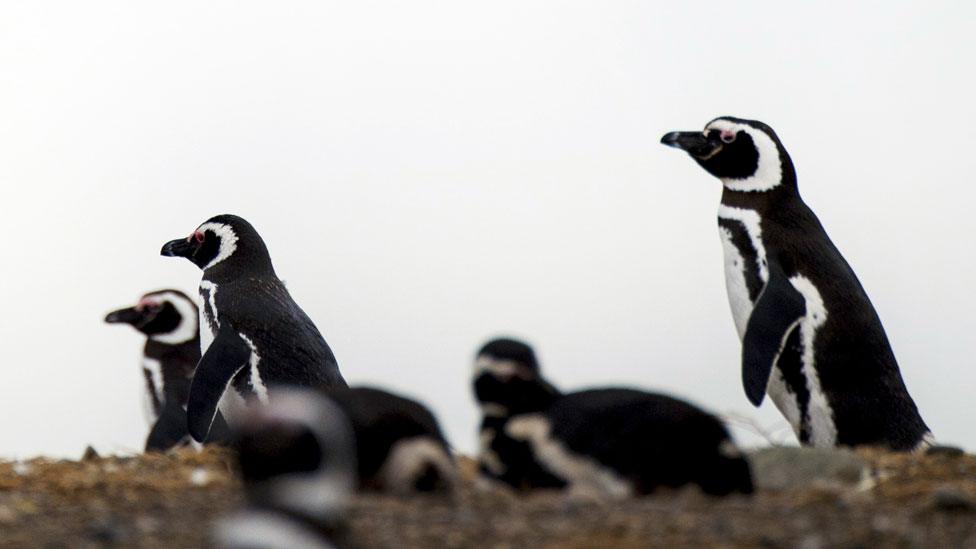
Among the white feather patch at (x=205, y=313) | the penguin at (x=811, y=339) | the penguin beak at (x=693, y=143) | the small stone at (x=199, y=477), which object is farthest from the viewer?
the white feather patch at (x=205, y=313)

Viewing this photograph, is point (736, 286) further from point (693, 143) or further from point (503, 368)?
point (503, 368)

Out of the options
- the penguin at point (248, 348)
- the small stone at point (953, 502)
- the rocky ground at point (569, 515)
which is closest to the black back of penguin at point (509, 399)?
the rocky ground at point (569, 515)

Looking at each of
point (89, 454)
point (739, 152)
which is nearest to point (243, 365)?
point (89, 454)

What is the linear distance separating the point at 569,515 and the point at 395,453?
68cm

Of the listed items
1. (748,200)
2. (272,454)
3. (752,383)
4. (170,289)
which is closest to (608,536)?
(272,454)

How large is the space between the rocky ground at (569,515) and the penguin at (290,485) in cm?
19

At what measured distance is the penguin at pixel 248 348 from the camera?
30.1 ft

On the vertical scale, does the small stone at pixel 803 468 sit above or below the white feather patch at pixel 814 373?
below

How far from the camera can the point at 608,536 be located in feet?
13.1

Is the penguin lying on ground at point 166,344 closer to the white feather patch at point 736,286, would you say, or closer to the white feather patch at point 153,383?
the white feather patch at point 153,383

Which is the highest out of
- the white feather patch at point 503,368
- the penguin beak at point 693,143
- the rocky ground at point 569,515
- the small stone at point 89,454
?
the penguin beak at point 693,143

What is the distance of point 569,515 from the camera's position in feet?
14.1

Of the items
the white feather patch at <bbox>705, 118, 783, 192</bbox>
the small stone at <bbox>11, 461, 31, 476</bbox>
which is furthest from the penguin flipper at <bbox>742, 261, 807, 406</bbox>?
the small stone at <bbox>11, 461, 31, 476</bbox>

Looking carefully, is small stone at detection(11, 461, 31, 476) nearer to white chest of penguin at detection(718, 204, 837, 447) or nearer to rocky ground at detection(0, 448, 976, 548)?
rocky ground at detection(0, 448, 976, 548)
